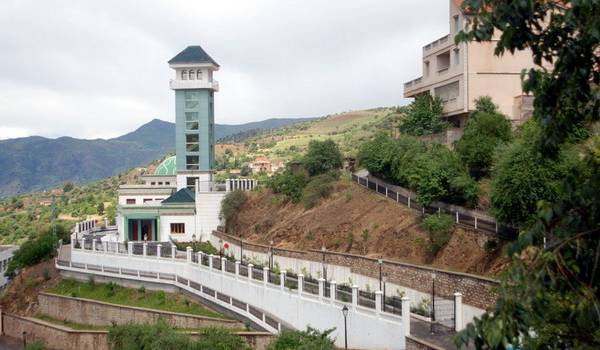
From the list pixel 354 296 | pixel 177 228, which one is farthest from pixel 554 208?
Answer: pixel 177 228

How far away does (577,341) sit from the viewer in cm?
821

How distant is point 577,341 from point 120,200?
50881 millimetres

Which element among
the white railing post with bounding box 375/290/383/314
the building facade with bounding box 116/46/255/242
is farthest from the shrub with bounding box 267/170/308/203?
the white railing post with bounding box 375/290/383/314

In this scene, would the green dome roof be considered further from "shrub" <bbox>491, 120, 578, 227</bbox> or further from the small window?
"shrub" <bbox>491, 120, 578, 227</bbox>

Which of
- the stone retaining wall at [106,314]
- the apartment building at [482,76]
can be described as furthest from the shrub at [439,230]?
the apartment building at [482,76]

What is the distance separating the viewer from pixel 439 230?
26984 mm

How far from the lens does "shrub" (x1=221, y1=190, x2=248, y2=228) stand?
47897 millimetres

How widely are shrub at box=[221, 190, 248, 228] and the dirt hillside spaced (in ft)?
1.43

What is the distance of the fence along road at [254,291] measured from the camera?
2156 centimetres

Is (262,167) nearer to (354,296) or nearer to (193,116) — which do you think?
(193,116)

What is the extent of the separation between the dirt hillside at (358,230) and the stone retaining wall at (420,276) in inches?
75.6

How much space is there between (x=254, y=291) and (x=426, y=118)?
1530 cm

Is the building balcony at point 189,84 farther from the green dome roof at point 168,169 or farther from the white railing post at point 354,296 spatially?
the white railing post at point 354,296

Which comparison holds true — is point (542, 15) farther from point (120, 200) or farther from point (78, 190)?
point (78, 190)
